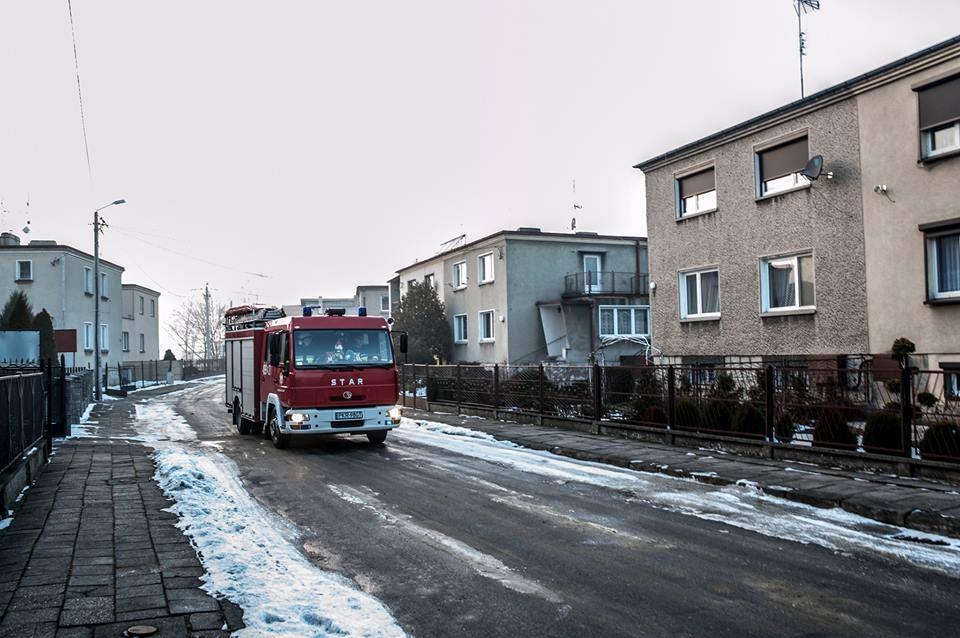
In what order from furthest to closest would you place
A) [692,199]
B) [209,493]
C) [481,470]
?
[692,199], [481,470], [209,493]

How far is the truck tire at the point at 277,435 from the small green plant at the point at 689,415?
23.9 ft

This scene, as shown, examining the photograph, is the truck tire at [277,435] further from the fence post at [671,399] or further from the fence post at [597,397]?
the fence post at [671,399]

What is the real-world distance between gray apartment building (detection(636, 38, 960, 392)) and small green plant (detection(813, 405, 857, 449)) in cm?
557

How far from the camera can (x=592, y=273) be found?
3534 cm

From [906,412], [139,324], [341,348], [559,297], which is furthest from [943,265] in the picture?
[139,324]

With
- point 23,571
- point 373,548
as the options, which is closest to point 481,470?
point 373,548

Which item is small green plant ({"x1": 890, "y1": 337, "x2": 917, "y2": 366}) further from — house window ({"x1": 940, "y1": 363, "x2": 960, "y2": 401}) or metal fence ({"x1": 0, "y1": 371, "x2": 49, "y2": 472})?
metal fence ({"x1": 0, "y1": 371, "x2": 49, "y2": 472})

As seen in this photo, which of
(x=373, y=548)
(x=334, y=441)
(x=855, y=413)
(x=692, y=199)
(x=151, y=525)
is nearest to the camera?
(x=373, y=548)

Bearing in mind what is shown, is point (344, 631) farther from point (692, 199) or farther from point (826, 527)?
point (692, 199)

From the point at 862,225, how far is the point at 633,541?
41.4 ft

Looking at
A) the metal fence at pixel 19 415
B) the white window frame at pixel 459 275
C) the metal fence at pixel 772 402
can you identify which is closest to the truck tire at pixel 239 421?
the metal fence at pixel 19 415

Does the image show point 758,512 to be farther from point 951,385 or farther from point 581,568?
point 951,385

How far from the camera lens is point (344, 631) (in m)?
4.48

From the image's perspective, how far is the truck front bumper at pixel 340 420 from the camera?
13.6 m
